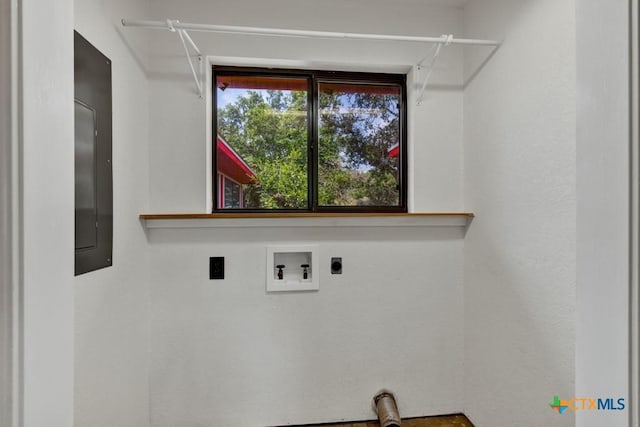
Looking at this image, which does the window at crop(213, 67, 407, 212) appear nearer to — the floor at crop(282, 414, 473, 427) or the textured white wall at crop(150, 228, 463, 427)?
the textured white wall at crop(150, 228, 463, 427)

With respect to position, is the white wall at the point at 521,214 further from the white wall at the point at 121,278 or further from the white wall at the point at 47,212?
the white wall at the point at 121,278

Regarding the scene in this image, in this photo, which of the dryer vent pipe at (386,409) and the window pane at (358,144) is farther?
the window pane at (358,144)

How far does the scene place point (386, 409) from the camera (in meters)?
1.73

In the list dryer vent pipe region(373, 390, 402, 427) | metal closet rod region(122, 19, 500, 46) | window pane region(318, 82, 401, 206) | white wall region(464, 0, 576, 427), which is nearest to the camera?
white wall region(464, 0, 576, 427)

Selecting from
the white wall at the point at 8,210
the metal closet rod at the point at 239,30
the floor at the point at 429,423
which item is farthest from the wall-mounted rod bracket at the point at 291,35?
the floor at the point at 429,423

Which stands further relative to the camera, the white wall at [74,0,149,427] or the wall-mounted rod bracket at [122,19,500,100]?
the wall-mounted rod bracket at [122,19,500,100]

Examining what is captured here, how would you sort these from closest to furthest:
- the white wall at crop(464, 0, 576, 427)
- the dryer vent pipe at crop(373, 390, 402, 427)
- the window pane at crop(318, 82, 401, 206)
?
1. the white wall at crop(464, 0, 576, 427)
2. the dryer vent pipe at crop(373, 390, 402, 427)
3. the window pane at crop(318, 82, 401, 206)

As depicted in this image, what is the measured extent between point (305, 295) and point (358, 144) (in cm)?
94

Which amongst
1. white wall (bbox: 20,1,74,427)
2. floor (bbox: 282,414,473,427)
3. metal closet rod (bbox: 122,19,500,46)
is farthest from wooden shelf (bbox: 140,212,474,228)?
white wall (bbox: 20,1,74,427)

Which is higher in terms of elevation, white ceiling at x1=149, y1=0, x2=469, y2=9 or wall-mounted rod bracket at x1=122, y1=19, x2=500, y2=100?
white ceiling at x1=149, y1=0, x2=469, y2=9

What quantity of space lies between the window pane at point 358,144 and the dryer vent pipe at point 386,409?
108 centimetres

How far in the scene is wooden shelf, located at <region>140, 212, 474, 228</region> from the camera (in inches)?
67.0

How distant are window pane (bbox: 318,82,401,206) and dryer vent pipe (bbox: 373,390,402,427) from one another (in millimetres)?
1083

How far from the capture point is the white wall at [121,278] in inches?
45.5
